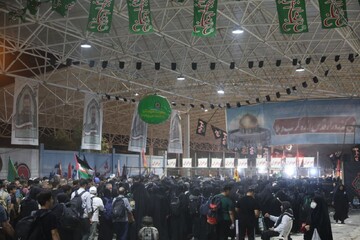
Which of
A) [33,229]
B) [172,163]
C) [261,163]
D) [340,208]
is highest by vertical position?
[261,163]

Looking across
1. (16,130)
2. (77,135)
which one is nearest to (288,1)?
(16,130)

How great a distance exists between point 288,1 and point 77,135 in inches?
1248

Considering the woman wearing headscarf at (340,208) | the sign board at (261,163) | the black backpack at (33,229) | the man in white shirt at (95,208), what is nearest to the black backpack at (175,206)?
the man in white shirt at (95,208)

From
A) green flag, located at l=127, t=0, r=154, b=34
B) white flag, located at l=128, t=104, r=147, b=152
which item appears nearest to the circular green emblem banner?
green flag, located at l=127, t=0, r=154, b=34

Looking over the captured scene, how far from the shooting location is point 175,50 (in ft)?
77.4

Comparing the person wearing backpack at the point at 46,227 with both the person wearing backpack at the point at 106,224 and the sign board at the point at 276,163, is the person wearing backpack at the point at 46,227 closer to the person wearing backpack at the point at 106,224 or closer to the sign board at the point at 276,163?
the person wearing backpack at the point at 106,224

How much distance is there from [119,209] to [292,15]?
18.5ft

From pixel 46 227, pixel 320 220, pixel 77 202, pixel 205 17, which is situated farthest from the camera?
pixel 205 17

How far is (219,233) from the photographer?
32.8ft

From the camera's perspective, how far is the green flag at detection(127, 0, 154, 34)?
11.0m

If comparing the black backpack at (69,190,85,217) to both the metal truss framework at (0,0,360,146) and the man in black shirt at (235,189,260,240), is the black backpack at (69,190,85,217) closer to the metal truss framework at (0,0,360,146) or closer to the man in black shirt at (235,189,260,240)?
the man in black shirt at (235,189,260,240)

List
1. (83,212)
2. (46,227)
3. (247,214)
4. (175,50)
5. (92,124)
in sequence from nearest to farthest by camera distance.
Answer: (46,227) → (83,212) → (247,214) → (92,124) → (175,50)

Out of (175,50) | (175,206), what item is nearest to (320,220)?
(175,206)

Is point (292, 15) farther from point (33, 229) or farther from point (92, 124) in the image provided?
point (92, 124)
